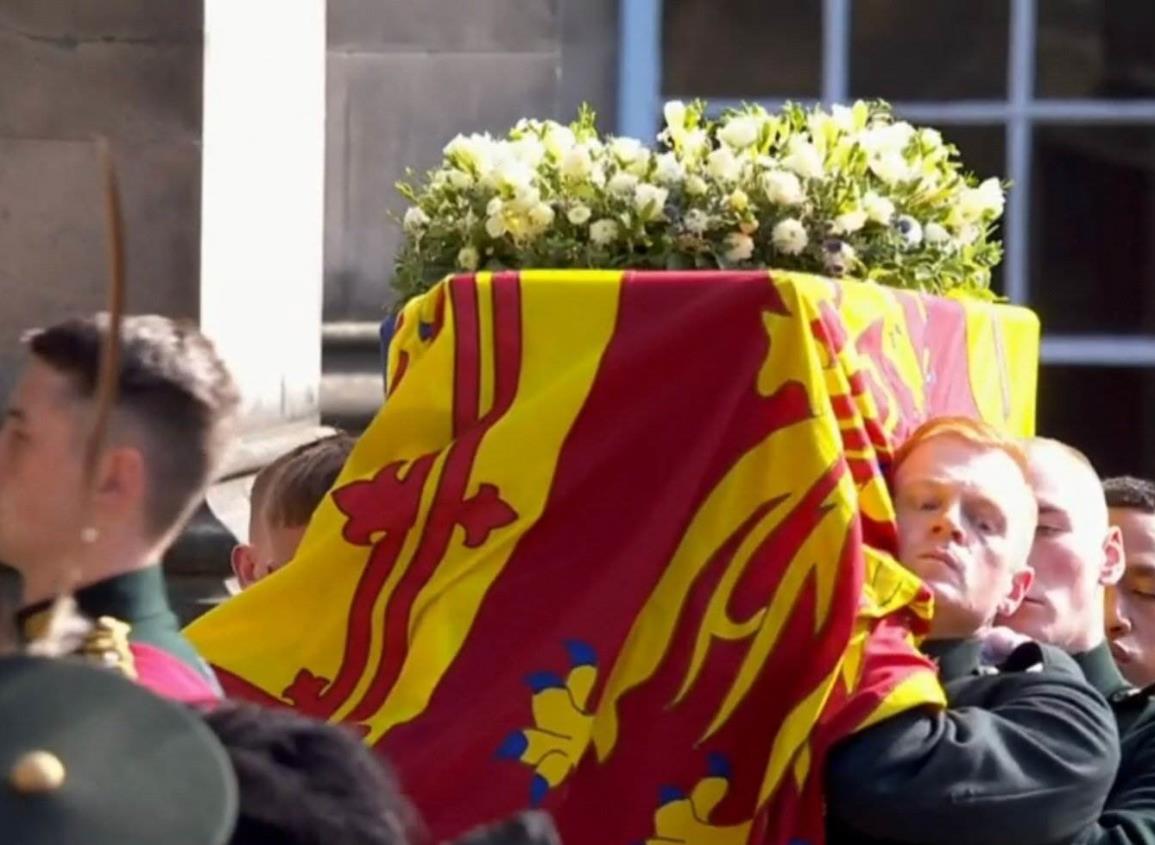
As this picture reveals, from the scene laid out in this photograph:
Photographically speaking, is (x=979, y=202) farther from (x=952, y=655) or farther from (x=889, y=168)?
(x=952, y=655)

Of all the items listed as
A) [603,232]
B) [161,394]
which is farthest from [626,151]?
[161,394]

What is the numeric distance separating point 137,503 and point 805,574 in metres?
0.78

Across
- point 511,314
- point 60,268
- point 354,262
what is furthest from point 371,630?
point 354,262

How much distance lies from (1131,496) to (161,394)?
198 centimetres

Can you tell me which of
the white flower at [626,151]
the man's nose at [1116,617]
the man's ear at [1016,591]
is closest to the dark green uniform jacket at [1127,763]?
the man's ear at [1016,591]

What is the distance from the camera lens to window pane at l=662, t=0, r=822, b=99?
5.71m

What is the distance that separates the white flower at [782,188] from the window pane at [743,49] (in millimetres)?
2203

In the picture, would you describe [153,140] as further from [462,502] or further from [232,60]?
[462,502]

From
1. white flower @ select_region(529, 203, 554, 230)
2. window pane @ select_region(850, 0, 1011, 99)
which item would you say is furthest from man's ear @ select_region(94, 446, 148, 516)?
window pane @ select_region(850, 0, 1011, 99)

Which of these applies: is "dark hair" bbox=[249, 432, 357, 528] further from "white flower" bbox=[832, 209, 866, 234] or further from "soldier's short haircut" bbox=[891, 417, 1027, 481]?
"soldier's short haircut" bbox=[891, 417, 1027, 481]

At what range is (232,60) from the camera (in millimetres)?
4539

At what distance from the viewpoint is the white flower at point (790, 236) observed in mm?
3480

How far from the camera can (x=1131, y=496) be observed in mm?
→ 3887

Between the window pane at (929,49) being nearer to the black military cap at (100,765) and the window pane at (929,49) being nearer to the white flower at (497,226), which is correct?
the white flower at (497,226)
